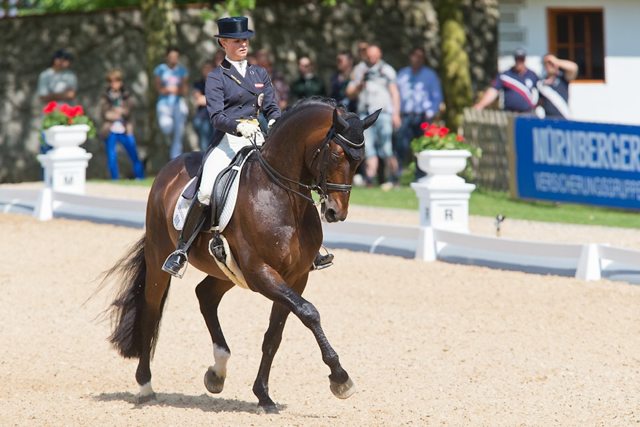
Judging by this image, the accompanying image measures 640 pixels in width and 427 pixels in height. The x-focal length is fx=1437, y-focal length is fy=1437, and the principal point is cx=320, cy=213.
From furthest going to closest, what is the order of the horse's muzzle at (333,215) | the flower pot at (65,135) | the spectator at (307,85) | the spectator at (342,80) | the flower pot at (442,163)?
the spectator at (307,85) < the spectator at (342,80) < the flower pot at (65,135) < the flower pot at (442,163) < the horse's muzzle at (333,215)

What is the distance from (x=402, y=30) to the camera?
29.6 m

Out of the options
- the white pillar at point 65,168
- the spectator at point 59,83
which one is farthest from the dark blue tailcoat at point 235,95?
the spectator at point 59,83

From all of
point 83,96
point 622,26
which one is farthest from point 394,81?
point 83,96

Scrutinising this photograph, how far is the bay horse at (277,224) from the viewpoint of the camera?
920 centimetres

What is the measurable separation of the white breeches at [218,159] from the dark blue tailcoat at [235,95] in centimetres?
9

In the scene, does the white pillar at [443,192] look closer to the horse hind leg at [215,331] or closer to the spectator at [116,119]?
the horse hind leg at [215,331]

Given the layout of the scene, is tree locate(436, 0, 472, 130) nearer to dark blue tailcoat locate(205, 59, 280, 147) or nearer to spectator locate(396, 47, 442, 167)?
spectator locate(396, 47, 442, 167)

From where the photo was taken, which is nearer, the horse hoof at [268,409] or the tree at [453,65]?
the horse hoof at [268,409]

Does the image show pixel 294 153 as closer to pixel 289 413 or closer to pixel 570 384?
pixel 289 413

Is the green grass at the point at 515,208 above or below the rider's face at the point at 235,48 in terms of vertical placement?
below

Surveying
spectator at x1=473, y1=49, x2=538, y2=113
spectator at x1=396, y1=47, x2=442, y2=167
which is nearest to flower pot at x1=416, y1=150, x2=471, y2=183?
spectator at x1=473, y1=49, x2=538, y2=113

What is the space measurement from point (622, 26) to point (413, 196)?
779cm

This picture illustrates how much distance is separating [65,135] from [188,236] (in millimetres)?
11592

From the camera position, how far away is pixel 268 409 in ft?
32.3
